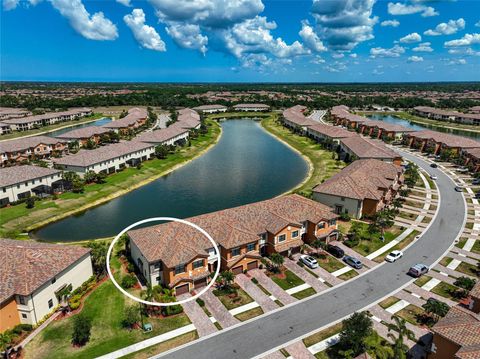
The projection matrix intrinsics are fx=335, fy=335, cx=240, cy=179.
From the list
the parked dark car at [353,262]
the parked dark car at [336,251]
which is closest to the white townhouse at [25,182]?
the parked dark car at [336,251]

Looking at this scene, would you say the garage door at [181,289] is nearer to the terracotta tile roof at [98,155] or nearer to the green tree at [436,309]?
the green tree at [436,309]

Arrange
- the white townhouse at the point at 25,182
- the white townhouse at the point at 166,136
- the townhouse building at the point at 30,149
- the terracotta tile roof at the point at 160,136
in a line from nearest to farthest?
the white townhouse at the point at 25,182
the townhouse building at the point at 30,149
the terracotta tile roof at the point at 160,136
the white townhouse at the point at 166,136

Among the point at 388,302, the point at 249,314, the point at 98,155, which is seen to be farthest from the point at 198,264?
the point at 98,155

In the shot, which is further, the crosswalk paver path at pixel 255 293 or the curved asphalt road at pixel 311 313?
the crosswalk paver path at pixel 255 293

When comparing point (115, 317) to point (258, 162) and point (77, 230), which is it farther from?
point (258, 162)

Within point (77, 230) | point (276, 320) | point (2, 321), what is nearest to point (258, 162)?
point (77, 230)

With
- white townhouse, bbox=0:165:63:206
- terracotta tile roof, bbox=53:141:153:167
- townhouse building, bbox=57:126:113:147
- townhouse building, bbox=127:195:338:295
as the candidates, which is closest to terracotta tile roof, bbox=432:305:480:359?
townhouse building, bbox=127:195:338:295
